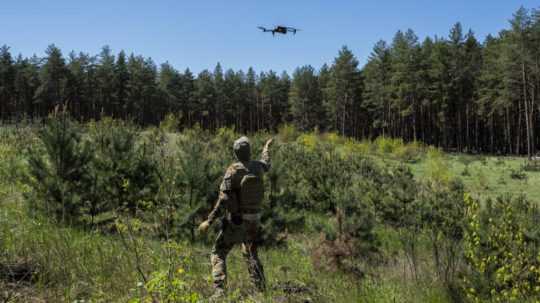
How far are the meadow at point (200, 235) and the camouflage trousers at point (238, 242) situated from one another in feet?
A: 0.76

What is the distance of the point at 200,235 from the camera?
9188 mm

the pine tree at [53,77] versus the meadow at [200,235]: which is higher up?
the pine tree at [53,77]

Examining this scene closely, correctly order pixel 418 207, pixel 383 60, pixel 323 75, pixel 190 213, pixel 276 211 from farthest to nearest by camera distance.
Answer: pixel 323 75
pixel 383 60
pixel 418 207
pixel 276 211
pixel 190 213

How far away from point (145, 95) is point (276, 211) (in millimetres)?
54331

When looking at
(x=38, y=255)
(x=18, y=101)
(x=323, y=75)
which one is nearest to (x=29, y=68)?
(x=18, y=101)

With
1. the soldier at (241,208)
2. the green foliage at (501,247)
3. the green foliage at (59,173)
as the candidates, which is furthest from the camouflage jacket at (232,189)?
the green foliage at (59,173)

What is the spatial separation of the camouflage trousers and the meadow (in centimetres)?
23

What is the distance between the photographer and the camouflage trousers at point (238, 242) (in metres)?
4.94

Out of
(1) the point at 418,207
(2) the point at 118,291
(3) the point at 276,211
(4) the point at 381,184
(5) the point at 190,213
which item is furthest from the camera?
(4) the point at 381,184

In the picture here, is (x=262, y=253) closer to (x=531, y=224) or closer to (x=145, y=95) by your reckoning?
(x=531, y=224)

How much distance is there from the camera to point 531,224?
7594 millimetres

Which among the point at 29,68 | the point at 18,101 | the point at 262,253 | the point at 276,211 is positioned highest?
the point at 29,68

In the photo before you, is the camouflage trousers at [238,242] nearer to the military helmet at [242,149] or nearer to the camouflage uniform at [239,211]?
the camouflage uniform at [239,211]

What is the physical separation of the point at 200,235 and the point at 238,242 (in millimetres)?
4282
